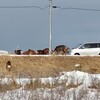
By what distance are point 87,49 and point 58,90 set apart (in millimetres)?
41736

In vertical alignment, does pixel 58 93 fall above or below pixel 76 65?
below

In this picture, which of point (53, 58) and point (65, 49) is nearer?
point (53, 58)

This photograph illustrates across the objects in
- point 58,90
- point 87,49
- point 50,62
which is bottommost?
point 58,90

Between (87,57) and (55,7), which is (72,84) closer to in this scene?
(87,57)

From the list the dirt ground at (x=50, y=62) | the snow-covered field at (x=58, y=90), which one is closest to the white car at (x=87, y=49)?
the dirt ground at (x=50, y=62)

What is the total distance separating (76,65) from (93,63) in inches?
105

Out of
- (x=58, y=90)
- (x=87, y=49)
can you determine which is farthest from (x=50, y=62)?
(x=58, y=90)

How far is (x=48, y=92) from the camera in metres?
11.5

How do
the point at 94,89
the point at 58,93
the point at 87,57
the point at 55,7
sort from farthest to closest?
the point at 55,7, the point at 87,57, the point at 94,89, the point at 58,93

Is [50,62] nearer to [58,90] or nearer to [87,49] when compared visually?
[87,49]

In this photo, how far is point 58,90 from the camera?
11602 mm

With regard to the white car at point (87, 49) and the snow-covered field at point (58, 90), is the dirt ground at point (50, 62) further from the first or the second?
the snow-covered field at point (58, 90)

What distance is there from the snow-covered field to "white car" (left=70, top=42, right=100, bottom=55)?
3868 centimetres

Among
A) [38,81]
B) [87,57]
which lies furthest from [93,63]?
[38,81]
